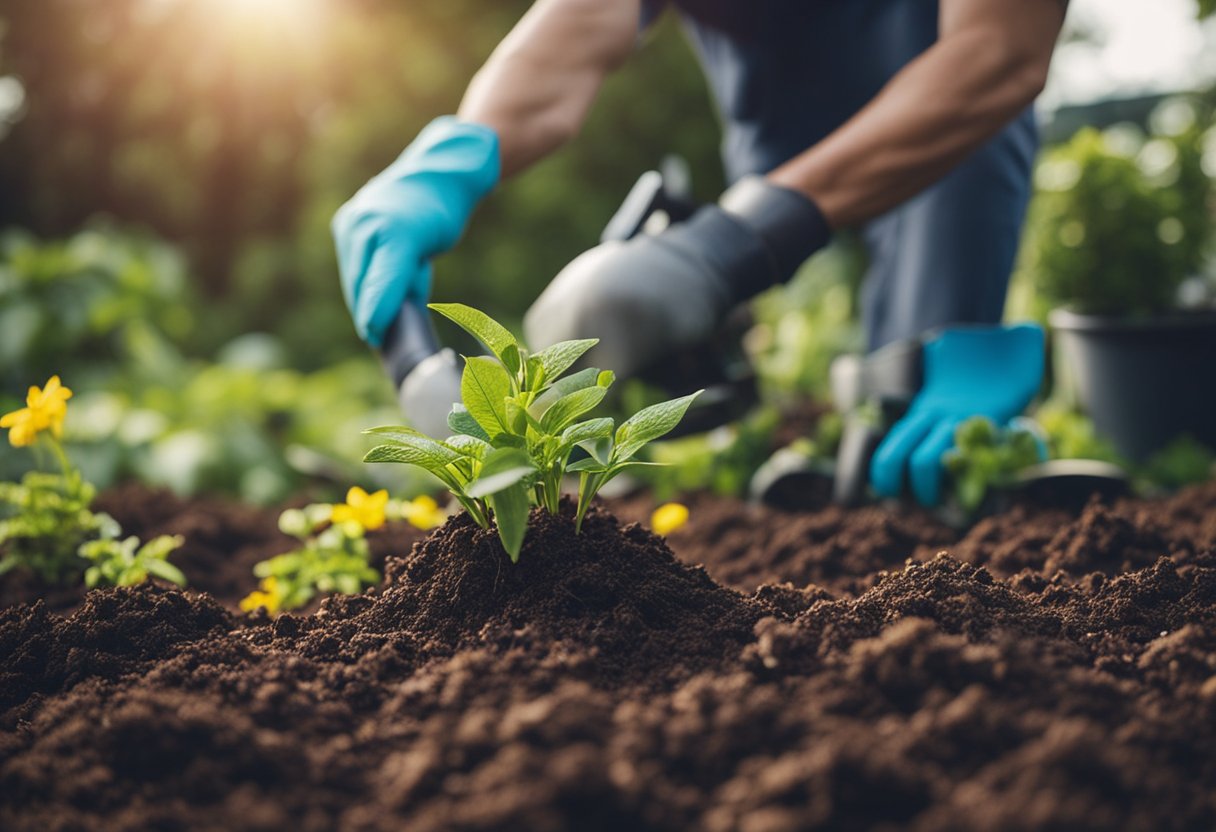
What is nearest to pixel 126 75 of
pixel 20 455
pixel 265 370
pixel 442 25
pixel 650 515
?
pixel 442 25

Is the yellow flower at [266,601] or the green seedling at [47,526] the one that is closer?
the yellow flower at [266,601]

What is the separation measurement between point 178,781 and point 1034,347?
1.73 metres

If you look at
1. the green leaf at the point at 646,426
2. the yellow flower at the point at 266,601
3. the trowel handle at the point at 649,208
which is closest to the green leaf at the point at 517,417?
the green leaf at the point at 646,426

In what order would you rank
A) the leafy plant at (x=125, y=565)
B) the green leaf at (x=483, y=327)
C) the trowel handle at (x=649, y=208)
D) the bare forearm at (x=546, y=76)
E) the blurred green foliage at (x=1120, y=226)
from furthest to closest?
the blurred green foliage at (x=1120, y=226), the bare forearm at (x=546, y=76), the trowel handle at (x=649, y=208), the leafy plant at (x=125, y=565), the green leaf at (x=483, y=327)

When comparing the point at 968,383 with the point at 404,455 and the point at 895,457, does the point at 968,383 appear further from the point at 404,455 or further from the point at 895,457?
the point at 404,455

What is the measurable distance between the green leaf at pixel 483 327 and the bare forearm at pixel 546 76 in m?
1.03

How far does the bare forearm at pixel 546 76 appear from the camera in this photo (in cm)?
201

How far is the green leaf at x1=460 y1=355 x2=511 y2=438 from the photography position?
1.05 meters

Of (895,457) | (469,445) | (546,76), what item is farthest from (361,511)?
(546,76)

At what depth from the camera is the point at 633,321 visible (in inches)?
66.1

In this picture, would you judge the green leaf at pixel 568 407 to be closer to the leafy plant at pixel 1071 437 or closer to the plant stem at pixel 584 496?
the plant stem at pixel 584 496

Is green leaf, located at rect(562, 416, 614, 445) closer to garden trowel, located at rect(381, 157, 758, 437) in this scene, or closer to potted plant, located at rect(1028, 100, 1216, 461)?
garden trowel, located at rect(381, 157, 758, 437)

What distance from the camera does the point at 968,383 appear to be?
1.95 meters

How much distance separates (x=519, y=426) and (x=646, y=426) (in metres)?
0.15
